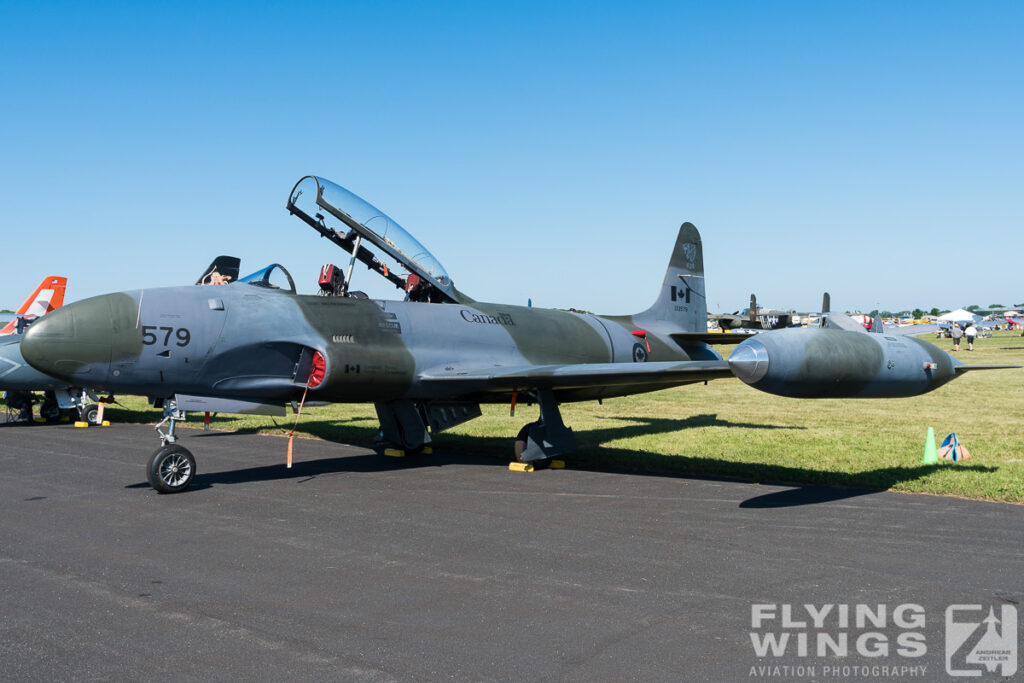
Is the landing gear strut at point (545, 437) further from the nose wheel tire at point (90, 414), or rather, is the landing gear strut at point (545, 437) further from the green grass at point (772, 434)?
the nose wheel tire at point (90, 414)

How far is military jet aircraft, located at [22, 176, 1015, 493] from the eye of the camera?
8.34m

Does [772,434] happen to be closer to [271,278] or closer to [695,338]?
[695,338]

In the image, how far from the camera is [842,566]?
243 inches

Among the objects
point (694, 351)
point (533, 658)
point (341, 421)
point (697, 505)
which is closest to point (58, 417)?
point (341, 421)

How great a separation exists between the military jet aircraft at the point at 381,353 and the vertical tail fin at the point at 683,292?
2433 millimetres

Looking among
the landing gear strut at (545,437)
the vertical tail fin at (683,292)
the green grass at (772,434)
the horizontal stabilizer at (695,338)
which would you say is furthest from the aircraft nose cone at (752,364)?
the vertical tail fin at (683,292)

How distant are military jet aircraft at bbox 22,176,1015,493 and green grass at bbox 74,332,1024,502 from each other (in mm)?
1359

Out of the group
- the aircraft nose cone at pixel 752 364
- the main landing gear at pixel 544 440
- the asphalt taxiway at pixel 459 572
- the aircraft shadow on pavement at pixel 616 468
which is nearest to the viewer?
the asphalt taxiway at pixel 459 572

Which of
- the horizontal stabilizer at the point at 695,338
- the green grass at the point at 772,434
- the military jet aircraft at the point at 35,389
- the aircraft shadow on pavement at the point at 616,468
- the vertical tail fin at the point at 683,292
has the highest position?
the vertical tail fin at the point at 683,292

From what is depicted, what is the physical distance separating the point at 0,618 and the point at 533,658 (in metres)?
3.56

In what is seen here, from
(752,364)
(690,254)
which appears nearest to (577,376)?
(752,364)

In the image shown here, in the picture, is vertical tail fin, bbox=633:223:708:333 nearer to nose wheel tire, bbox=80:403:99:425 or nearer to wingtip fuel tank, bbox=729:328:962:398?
wingtip fuel tank, bbox=729:328:962:398

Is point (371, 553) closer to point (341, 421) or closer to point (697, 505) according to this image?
point (697, 505)

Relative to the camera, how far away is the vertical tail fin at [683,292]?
17062 mm
